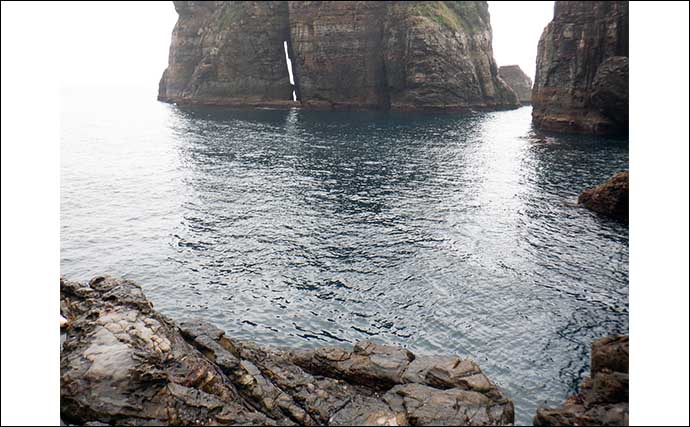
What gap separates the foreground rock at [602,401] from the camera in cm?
1872

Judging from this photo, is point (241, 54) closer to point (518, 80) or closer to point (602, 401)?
point (518, 80)

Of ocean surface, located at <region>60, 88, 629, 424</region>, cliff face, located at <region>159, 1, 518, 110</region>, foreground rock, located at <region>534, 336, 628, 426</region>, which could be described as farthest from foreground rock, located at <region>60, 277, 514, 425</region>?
cliff face, located at <region>159, 1, 518, 110</region>

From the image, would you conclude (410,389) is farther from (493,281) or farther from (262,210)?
(262,210)

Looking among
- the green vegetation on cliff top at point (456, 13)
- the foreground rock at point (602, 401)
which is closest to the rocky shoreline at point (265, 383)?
the foreground rock at point (602, 401)

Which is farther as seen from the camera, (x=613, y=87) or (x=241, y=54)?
(x=241, y=54)

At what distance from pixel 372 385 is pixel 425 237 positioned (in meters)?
22.1

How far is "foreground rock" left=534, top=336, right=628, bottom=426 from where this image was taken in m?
18.7

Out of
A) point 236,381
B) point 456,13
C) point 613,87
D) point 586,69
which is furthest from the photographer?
point 456,13

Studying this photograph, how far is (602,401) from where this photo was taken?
19750mm

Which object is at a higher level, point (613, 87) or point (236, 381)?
point (613, 87)

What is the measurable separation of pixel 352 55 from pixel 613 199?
97254 mm

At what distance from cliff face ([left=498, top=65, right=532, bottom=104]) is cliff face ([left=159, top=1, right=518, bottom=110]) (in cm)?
3236

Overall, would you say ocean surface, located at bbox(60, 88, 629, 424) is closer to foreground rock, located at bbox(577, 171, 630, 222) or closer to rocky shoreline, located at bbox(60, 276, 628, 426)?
foreground rock, located at bbox(577, 171, 630, 222)

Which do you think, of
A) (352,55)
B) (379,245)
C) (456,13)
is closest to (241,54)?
(352,55)
